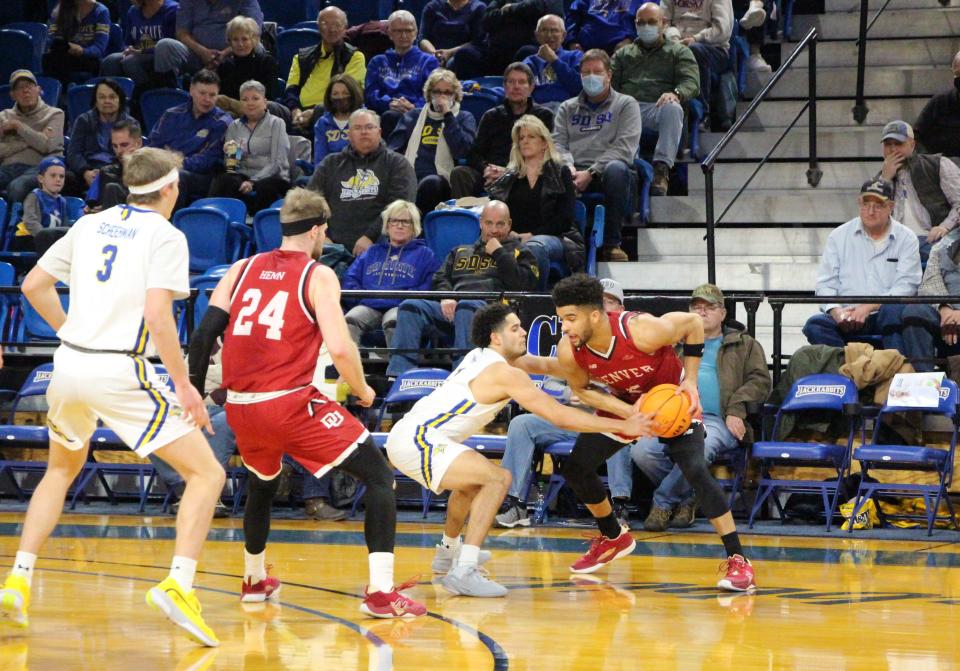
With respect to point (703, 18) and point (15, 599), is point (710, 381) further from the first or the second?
point (15, 599)

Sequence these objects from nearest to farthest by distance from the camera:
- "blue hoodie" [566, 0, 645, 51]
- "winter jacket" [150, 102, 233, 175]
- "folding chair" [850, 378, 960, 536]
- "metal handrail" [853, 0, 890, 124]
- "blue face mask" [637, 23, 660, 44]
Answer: "folding chair" [850, 378, 960, 536] < "metal handrail" [853, 0, 890, 124] < "blue face mask" [637, 23, 660, 44] < "winter jacket" [150, 102, 233, 175] < "blue hoodie" [566, 0, 645, 51]

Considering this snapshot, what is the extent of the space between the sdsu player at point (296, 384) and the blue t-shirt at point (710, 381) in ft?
11.2

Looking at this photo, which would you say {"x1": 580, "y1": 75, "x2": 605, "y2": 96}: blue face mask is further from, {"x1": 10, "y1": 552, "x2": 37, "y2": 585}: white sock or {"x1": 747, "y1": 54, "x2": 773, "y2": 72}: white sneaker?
{"x1": 10, "y1": 552, "x2": 37, "y2": 585}: white sock

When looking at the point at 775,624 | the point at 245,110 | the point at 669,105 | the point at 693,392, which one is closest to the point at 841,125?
the point at 669,105

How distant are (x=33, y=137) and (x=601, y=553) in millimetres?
7583

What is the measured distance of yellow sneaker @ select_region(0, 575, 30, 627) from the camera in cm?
533

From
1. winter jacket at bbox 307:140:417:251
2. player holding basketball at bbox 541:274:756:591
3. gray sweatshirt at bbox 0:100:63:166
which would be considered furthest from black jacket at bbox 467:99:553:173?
player holding basketball at bbox 541:274:756:591

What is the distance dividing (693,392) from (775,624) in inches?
51.1

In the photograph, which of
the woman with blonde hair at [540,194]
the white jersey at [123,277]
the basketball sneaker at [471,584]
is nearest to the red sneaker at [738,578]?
the basketball sneaker at [471,584]

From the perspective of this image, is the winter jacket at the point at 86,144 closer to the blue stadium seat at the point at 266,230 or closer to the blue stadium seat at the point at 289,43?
the blue stadium seat at the point at 289,43

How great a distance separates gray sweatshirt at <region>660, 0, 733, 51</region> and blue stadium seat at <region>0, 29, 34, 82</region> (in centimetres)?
666

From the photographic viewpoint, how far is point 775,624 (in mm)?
5750

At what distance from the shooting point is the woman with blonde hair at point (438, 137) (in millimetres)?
11156

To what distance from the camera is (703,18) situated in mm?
11883
